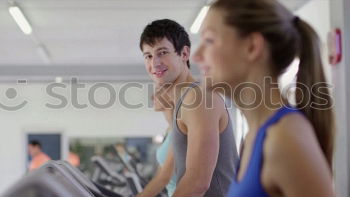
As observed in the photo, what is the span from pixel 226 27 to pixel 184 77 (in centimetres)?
89

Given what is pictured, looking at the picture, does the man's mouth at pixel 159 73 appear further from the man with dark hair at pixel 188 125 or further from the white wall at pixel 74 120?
the white wall at pixel 74 120

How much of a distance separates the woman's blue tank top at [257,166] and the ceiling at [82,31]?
488 centimetres

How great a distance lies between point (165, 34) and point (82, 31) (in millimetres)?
5434

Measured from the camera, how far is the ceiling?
18.7 ft

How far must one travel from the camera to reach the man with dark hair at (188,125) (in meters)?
1.32

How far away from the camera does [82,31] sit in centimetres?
686

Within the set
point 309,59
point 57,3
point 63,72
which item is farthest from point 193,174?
point 63,72

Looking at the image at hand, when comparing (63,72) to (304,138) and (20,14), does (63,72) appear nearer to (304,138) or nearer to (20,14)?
(20,14)

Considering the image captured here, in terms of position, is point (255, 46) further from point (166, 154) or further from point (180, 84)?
point (166, 154)

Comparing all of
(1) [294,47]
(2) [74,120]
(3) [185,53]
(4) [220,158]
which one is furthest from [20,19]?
(1) [294,47]

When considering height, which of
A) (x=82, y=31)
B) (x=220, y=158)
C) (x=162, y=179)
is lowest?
(x=162, y=179)

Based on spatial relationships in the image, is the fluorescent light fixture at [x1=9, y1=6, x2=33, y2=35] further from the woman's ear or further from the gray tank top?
the woman's ear

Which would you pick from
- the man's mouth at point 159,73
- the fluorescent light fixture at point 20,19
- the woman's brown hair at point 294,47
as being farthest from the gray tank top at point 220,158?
the fluorescent light fixture at point 20,19

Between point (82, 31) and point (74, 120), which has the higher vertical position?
point (82, 31)
